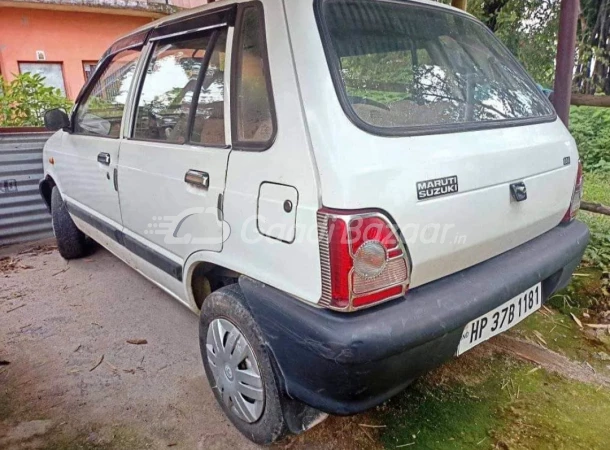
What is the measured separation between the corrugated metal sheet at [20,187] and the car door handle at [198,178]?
3641 millimetres

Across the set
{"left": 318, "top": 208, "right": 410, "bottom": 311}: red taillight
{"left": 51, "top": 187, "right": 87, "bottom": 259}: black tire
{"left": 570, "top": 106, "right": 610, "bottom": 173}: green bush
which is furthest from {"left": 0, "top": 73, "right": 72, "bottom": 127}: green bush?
{"left": 570, "top": 106, "right": 610, "bottom": 173}: green bush

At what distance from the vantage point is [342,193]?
4.32ft

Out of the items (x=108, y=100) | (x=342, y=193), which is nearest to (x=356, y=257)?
(x=342, y=193)

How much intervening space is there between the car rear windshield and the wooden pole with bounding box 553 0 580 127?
113 cm

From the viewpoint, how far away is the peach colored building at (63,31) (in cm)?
→ 878

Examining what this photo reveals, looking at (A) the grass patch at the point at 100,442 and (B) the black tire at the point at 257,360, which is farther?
(A) the grass patch at the point at 100,442

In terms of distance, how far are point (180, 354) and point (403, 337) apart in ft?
5.46

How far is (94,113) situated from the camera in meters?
3.06

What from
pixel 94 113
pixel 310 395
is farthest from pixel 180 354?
pixel 94 113

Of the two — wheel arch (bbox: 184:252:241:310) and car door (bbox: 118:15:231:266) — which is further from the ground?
car door (bbox: 118:15:231:266)

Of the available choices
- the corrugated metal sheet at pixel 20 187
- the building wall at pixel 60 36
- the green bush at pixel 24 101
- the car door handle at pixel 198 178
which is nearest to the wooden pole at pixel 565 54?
the car door handle at pixel 198 178

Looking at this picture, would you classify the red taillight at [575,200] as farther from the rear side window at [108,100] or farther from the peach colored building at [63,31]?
the peach colored building at [63,31]

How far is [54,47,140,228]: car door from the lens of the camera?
265 centimetres

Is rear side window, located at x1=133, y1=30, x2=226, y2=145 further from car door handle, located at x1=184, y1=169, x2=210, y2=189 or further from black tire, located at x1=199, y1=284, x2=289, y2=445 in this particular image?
black tire, located at x1=199, y1=284, x2=289, y2=445
